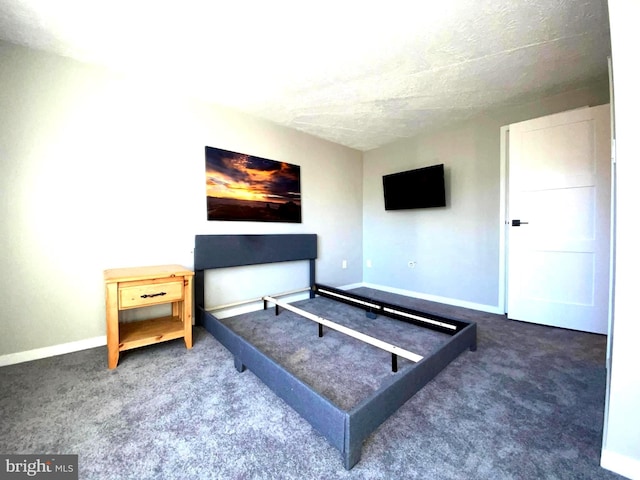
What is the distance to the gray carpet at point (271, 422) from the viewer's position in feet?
3.07

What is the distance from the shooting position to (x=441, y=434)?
109cm

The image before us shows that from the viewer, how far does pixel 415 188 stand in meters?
3.31

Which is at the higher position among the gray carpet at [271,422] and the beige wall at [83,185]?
the beige wall at [83,185]

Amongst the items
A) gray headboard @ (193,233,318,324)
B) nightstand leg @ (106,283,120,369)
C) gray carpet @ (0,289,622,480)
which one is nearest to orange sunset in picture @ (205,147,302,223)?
gray headboard @ (193,233,318,324)

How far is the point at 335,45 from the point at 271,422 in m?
2.36

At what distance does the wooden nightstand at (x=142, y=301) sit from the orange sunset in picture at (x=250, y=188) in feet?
2.95

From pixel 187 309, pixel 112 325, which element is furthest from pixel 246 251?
pixel 112 325

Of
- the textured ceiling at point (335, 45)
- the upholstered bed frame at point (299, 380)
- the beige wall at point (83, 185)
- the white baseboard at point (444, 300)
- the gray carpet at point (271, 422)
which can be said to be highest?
the textured ceiling at point (335, 45)

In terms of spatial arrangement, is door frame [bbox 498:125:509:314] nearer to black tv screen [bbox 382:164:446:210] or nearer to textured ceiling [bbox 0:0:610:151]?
textured ceiling [bbox 0:0:610:151]

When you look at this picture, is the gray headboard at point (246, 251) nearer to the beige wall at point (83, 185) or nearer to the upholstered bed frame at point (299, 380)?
the upholstered bed frame at point (299, 380)

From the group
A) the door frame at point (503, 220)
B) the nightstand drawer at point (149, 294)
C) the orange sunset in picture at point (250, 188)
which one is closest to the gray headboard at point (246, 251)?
the orange sunset in picture at point (250, 188)

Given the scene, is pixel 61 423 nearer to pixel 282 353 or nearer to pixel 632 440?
pixel 282 353

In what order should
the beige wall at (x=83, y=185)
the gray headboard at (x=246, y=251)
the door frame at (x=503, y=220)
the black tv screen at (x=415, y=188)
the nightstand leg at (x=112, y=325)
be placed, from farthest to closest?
the black tv screen at (x=415, y=188)
the door frame at (x=503, y=220)
the gray headboard at (x=246, y=251)
the beige wall at (x=83, y=185)
the nightstand leg at (x=112, y=325)

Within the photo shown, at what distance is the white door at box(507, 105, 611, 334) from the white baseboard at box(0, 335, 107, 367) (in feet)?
12.6
